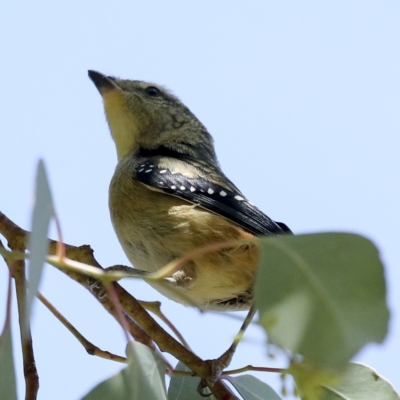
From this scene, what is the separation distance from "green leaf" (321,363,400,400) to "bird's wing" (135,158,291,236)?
1123 millimetres

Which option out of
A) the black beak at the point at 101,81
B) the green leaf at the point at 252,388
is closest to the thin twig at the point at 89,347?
the green leaf at the point at 252,388

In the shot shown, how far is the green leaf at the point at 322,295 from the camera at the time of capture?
118cm

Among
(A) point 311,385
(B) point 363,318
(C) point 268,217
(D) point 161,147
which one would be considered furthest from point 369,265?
(D) point 161,147

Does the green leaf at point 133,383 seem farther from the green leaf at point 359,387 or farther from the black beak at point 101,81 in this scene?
the black beak at point 101,81

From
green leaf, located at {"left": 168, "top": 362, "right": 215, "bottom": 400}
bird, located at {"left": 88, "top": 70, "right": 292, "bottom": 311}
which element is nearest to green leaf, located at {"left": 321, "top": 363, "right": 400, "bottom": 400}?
green leaf, located at {"left": 168, "top": 362, "right": 215, "bottom": 400}

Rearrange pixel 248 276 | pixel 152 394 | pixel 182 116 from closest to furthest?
pixel 152 394, pixel 248 276, pixel 182 116

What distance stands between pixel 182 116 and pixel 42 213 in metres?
3.10

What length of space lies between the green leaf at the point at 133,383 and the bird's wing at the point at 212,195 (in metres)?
1.39

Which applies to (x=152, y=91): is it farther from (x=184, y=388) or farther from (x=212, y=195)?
(x=184, y=388)

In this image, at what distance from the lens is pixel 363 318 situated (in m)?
1.20

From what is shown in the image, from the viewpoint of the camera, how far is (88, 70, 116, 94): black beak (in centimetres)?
395

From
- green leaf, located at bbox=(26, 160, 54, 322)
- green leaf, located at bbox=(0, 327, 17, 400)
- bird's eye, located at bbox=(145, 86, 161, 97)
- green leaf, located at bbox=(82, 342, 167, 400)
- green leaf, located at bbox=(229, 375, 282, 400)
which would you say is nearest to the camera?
green leaf, located at bbox=(26, 160, 54, 322)

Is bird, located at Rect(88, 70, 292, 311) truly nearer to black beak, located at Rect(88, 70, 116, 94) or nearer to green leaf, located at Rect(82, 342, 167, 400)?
black beak, located at Rect(88, 70, 116, 94)

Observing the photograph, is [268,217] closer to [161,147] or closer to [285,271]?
[161,147]
